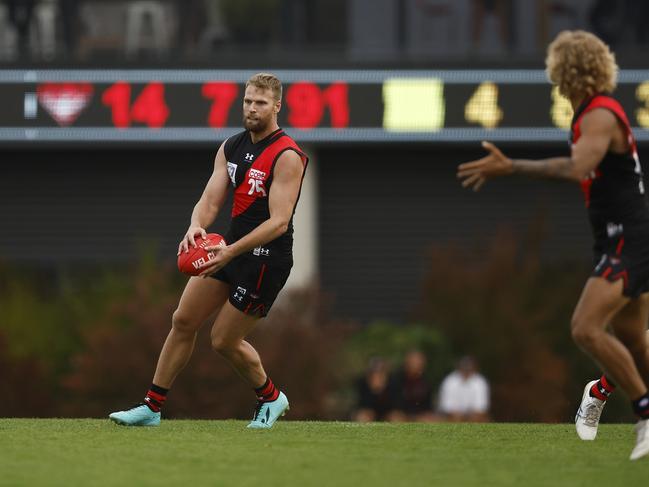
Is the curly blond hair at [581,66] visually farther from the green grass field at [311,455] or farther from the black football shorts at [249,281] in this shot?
the black football shorts at [249,281]

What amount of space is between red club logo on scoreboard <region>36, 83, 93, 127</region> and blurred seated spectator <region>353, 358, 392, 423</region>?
4969 mm

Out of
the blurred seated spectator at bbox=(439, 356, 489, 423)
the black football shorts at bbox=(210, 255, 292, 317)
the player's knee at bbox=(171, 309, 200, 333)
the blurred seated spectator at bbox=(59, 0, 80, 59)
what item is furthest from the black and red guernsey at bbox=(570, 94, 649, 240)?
the blurred seated spectator at bbox=(59, 0, 80, 59)

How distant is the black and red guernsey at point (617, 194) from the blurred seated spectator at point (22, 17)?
14.7m

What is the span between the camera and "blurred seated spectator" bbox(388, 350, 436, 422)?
56.9 feet

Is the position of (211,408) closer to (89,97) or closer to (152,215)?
(89,97)

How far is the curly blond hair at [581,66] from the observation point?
8.09m

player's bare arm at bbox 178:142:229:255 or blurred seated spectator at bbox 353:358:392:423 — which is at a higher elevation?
player's bare arm at bbox 178:142:229:255

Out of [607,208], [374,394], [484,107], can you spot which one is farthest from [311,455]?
[484,107]

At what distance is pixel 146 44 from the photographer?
22.6m

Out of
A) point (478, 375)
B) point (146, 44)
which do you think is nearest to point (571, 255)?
point (478, 375)

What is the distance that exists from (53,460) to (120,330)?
1062 centimetres

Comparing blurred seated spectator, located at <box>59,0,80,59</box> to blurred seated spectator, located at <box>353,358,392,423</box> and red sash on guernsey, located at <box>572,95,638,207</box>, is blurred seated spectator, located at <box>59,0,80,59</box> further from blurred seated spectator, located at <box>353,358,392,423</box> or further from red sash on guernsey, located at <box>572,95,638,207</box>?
red sash on guernsey, located at <box>572,95,638,207</box>

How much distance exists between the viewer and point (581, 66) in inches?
319

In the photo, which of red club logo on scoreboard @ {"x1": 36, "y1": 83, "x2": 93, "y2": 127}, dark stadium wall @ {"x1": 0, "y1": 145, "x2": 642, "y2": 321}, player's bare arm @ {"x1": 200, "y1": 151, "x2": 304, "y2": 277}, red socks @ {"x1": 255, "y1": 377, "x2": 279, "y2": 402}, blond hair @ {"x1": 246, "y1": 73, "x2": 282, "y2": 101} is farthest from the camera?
dark stadium wall @ {"x1": 0, "y1": 145, "x2": 642, "y2": 321}
